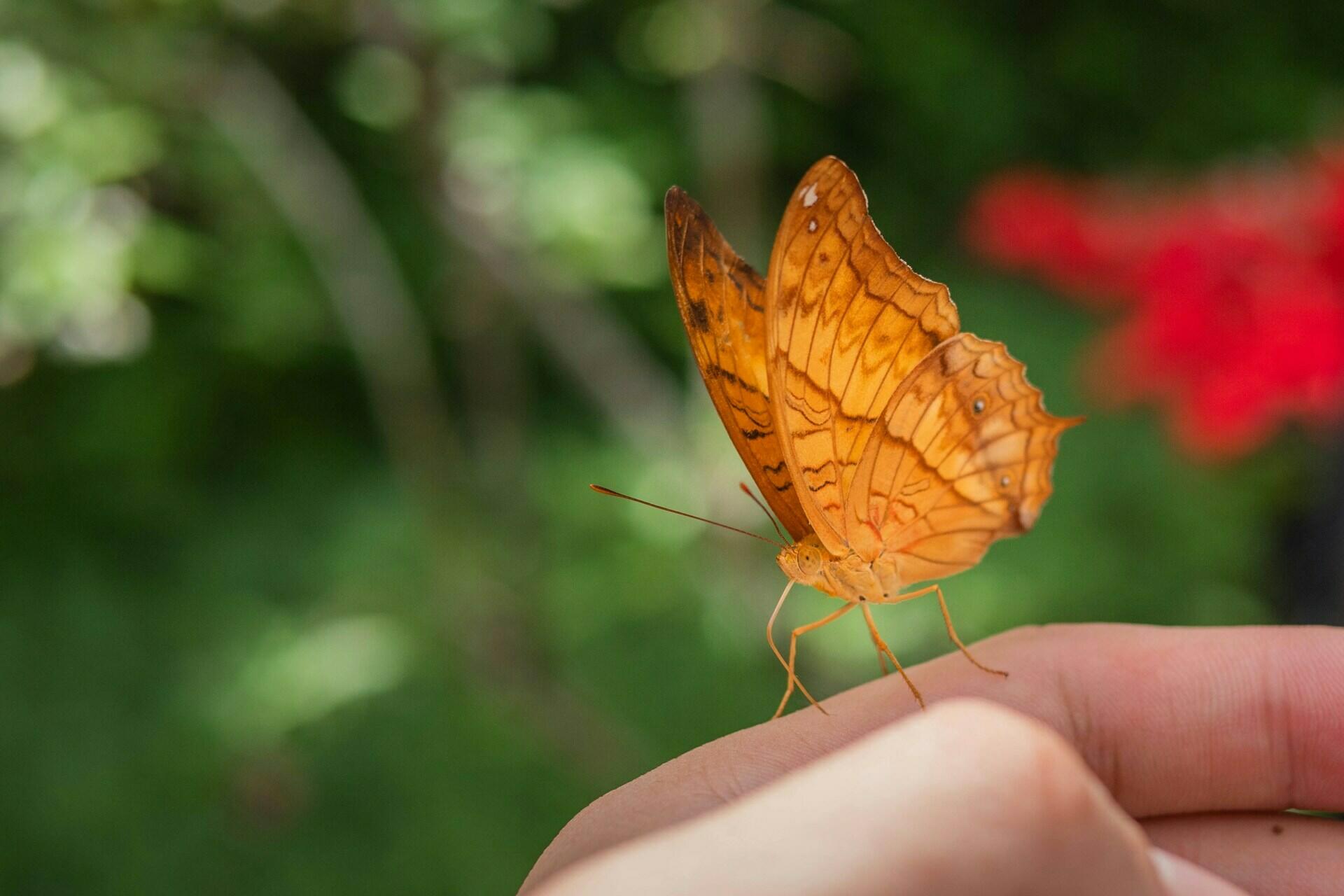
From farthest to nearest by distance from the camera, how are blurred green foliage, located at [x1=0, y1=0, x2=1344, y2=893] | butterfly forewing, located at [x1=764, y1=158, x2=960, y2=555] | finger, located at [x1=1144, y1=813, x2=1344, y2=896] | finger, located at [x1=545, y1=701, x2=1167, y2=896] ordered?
A: blurred green foliage, located at [x1=0, y1=0, x2=1344, y2=893]
finger, located at [x1=1144, y1=813, x2=1344, y2=896]
butterfly forewing, located at [x1=764, y1=158, x2=960, y2=555]
finger, located at [x1=545, y1=701, x2=1167, y2=896]

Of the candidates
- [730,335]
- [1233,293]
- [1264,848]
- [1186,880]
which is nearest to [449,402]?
[1233,293]

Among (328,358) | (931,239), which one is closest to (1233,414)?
(931,239)

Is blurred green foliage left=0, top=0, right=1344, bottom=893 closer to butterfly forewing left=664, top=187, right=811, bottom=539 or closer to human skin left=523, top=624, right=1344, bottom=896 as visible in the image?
butterfly forewing left=664, top=187, right=811, bottom=539

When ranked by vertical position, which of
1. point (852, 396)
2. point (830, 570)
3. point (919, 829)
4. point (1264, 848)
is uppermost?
point (852, 396)

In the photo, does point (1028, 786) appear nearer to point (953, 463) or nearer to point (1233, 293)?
point (953, 463)

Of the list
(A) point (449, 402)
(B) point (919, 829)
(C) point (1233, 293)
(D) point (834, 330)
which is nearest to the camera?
Answer: (B) point (919, 829)

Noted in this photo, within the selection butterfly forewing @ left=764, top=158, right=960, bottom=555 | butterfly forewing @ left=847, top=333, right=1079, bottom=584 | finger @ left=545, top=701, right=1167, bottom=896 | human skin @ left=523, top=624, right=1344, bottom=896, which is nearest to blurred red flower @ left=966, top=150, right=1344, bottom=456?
human skin @ left=523, top=624, right=1344, bottom=896
